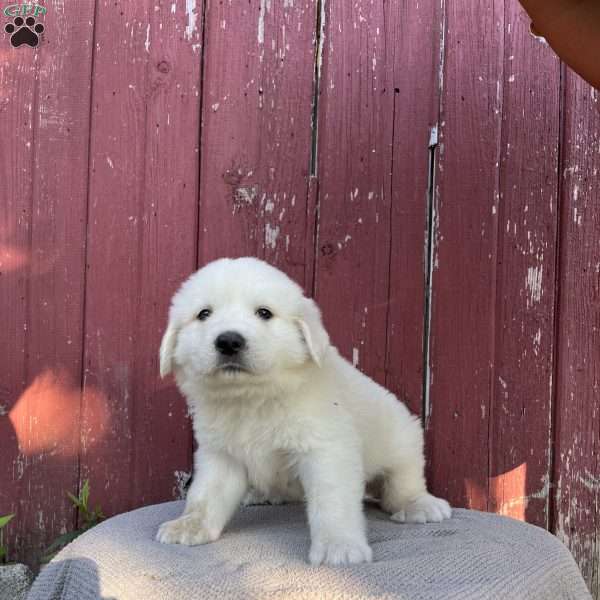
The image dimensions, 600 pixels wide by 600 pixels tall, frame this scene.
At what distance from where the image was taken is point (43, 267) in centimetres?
318

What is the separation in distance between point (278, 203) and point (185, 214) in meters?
0.45

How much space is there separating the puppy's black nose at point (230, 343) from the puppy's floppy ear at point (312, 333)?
26cm

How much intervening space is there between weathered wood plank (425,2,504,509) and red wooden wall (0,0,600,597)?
11 millimetres

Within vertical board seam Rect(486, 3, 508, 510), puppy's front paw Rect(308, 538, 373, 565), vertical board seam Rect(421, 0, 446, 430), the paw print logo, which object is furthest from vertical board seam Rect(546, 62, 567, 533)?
the paw print logo

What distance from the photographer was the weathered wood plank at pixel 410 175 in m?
3.24

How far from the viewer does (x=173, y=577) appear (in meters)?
1.92

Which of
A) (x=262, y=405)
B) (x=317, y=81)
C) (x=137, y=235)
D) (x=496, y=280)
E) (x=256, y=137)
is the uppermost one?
(x=317, y=81)

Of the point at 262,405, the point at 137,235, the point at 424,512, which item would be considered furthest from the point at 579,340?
the point at 137,235

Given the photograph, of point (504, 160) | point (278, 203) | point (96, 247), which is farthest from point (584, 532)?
point (96, 247)

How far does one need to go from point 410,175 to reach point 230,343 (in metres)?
1.56

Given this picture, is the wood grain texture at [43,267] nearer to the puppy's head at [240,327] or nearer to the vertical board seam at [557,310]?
the puppy's head at [240,327]

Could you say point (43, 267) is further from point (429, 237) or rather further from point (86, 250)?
point (429, 237)

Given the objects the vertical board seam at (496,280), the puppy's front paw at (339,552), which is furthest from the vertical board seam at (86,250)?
the vertical board seam at (496,280)

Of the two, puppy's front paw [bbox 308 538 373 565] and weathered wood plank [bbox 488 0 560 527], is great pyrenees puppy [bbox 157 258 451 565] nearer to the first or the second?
puppy's front paw [bbox 308 538 373 565]
